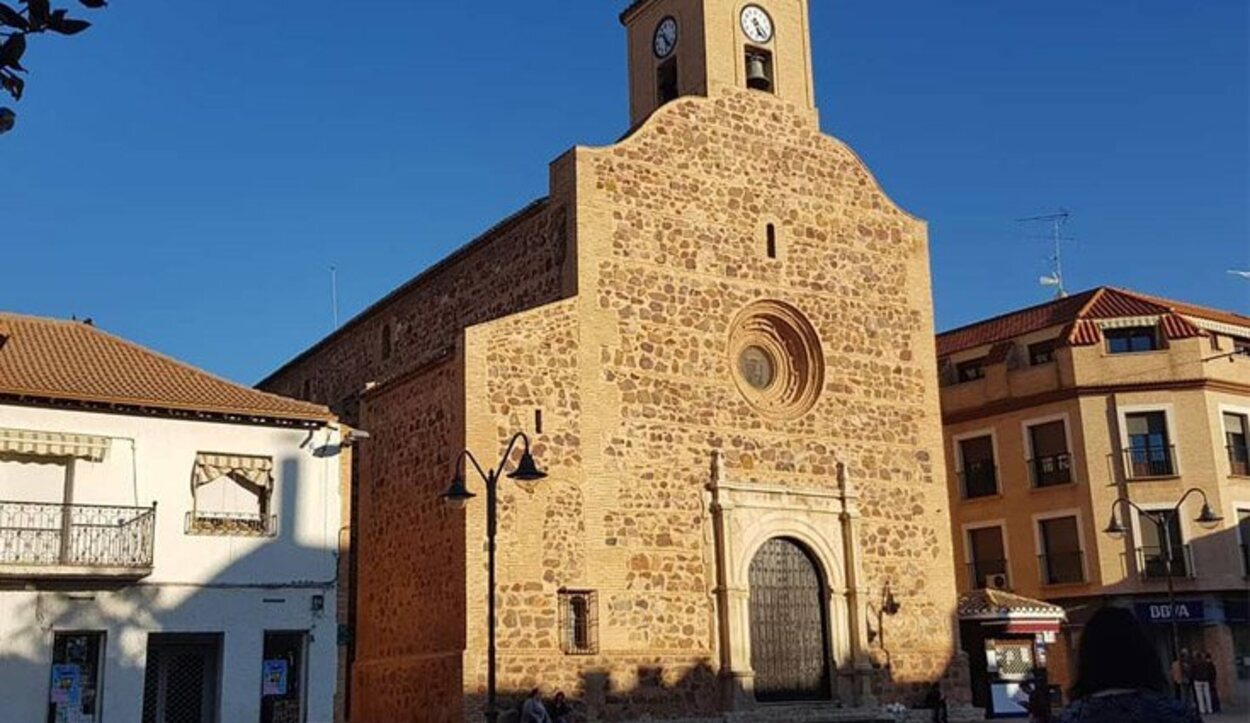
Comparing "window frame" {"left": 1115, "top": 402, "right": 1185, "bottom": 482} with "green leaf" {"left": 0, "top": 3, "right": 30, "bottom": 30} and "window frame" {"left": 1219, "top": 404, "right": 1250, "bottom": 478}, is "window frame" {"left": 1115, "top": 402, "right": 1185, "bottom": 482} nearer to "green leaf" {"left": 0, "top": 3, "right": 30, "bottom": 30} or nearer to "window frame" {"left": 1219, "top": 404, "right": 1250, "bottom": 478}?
"window frame" {"left": 1219, "top": 404, "right": 1250, "bottom": 478}

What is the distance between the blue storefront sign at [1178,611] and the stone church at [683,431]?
967 cm

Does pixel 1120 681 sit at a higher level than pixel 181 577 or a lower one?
lower

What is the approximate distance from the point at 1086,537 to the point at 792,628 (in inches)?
537

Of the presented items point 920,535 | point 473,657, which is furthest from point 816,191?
point 473,657

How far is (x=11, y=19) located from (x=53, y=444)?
15.4 metres

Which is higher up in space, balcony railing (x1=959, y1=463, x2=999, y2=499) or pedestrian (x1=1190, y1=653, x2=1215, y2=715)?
balcony railing (x1=959, y1=463, x2=999, y2=499)

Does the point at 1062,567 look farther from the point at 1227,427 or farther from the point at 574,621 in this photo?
the point at 574,621

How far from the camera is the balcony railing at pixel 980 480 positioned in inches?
1476

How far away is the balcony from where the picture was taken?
18.2 metres

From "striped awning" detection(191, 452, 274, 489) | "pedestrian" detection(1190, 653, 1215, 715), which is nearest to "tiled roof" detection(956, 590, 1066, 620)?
"pedestrian" detection(1190, 653, 1215, 715)

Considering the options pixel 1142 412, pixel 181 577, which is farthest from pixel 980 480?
pixel 181 577

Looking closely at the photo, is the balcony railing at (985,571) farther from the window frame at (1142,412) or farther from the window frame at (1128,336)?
the window frame at (1128,336)

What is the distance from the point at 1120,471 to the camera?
3453 centimetres

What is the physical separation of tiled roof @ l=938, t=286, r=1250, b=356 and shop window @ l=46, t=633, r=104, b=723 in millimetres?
26712
